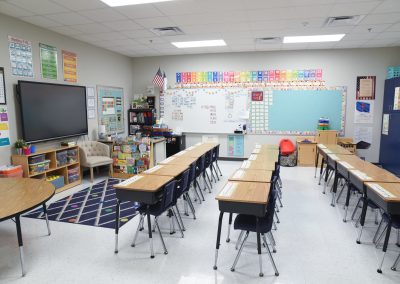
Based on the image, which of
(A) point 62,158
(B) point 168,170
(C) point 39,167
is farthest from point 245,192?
(A) point 62,158

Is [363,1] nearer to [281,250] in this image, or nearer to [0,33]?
[281,250]

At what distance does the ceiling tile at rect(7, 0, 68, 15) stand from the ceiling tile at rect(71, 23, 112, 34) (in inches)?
30.4

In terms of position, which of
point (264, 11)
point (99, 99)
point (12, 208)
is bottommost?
point (12, 208)

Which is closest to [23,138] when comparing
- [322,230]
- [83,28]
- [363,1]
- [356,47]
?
[83,28]

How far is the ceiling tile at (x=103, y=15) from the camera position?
173 inches

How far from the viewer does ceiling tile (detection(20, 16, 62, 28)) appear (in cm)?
473

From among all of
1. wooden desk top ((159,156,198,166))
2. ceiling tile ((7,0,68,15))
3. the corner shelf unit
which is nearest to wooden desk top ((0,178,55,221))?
wooden desk top ((159,156,198,166))

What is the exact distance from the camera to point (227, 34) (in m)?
5.88

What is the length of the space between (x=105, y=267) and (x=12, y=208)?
107 cm

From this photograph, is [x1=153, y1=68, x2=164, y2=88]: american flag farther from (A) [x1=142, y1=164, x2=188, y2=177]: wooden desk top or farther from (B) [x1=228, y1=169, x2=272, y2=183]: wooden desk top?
(B) [x1=228, y1=169, x2=272, y2=183]: wooden desk top

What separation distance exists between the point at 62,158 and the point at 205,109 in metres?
4.22

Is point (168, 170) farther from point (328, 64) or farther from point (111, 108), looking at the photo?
point (328, 64)

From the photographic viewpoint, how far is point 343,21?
16.3 feet

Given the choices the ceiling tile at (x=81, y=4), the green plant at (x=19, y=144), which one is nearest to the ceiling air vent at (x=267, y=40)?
the ceiling tile at (x=81, y=4)
